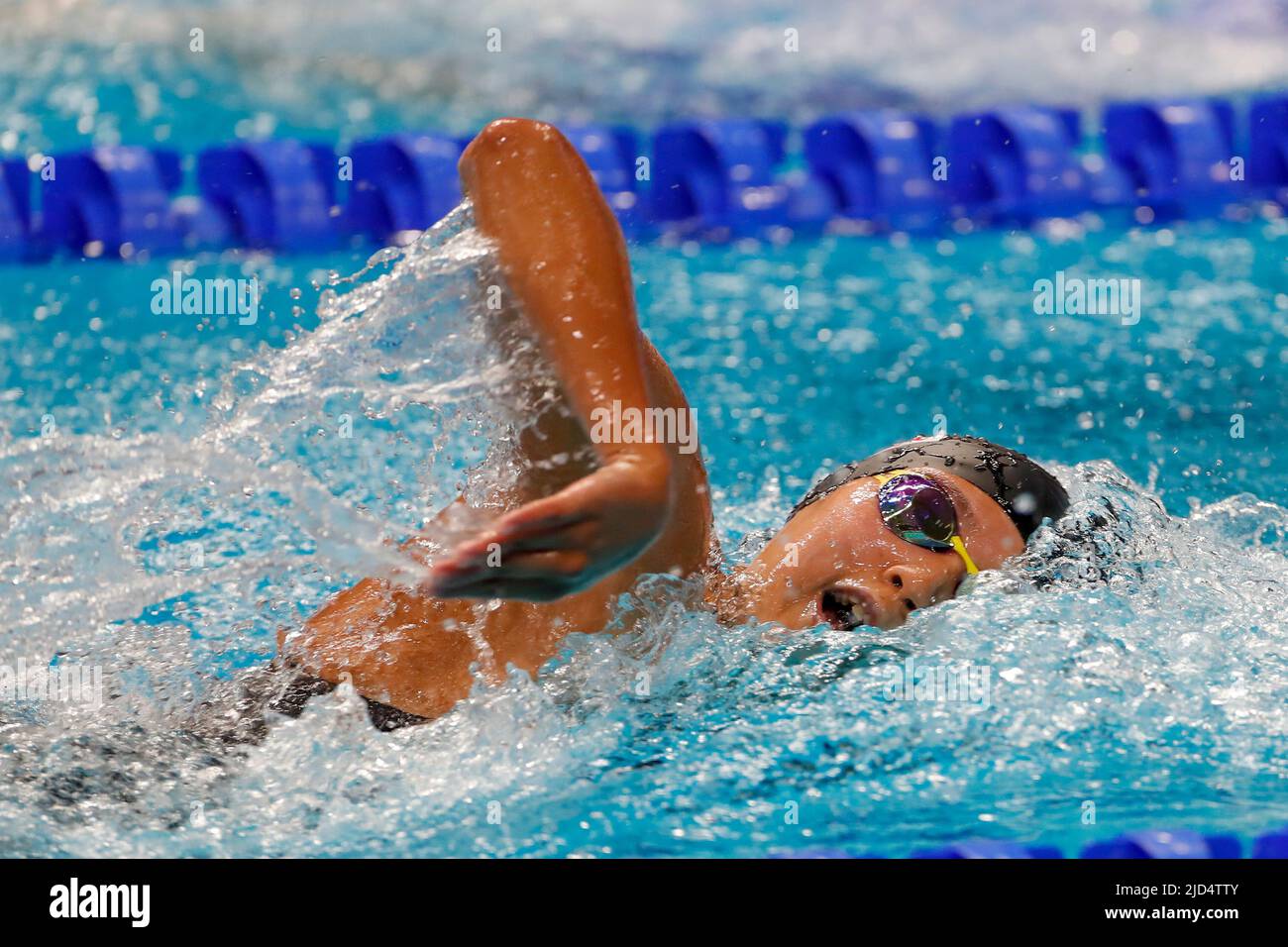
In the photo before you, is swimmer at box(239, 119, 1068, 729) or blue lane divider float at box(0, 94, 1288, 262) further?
blue lane divider float at box(0, 94, 1288, 262)

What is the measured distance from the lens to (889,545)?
6.47ft

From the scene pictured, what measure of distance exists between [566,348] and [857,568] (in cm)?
71

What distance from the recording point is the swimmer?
1.25 m

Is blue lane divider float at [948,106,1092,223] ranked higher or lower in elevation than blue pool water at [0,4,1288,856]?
higher

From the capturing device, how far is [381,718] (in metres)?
1.81

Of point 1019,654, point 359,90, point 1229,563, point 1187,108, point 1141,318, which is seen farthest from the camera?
point 359,90

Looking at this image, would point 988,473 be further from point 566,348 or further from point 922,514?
point 566,348

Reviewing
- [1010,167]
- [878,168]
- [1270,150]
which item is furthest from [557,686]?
[1270,150]

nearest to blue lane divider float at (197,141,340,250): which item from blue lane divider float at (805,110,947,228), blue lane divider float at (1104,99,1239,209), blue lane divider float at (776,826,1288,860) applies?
blue lane divider float at (805,110,947,228)

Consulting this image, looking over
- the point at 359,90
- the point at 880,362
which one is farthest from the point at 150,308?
the point at 359,90

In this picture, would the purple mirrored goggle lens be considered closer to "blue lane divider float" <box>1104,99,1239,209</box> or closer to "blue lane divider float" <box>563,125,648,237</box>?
"blue lane divider float" <box>563,125,648,237</box>

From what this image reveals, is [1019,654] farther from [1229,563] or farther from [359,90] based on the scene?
[359,90]
